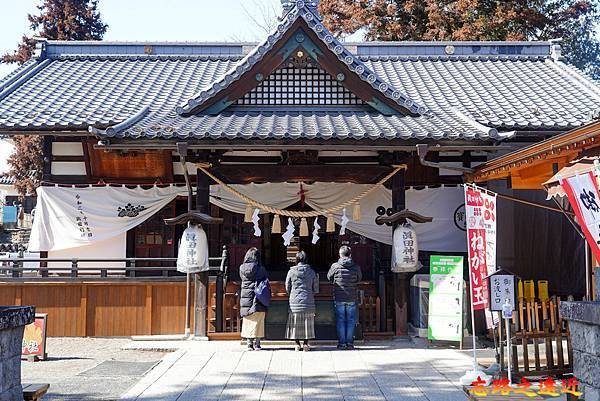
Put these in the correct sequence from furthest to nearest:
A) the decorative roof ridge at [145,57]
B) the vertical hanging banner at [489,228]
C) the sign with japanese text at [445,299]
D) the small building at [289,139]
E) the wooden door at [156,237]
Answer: the decorative roof ridge at [145,57] < the wooden door at [156,237] < the small building at [289,139] < the sign with japanese text at [445,299] < the vertical hanging banner at [489,228]

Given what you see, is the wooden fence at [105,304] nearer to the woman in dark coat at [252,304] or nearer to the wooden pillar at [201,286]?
the wooden pillar at [201,286]

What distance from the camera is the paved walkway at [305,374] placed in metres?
7.55

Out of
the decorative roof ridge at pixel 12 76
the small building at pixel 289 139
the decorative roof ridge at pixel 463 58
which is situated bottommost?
the small building at pixel 289 139

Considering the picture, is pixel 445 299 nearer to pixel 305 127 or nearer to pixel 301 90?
pixel 305 127

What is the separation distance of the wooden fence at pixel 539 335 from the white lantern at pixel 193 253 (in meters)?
5.89

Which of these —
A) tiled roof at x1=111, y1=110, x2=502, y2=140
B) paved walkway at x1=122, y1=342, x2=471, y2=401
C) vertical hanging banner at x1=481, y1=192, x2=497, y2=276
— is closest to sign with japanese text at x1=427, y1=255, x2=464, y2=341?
paved walkway at x1=122, y1=342, x2=471, y2=401

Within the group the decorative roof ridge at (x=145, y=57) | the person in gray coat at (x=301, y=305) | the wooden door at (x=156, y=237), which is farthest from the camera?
the decorative roof ridge at (x=145, y=57)

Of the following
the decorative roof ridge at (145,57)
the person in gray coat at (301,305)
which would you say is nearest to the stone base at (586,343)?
the person in gray coat at (301,305)

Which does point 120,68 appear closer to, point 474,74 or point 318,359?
point 474,74

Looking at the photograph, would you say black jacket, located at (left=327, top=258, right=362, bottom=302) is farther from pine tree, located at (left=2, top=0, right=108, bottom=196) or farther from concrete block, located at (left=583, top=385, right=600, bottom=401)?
pine tree, located at (left=2, top=0, right=108, bottom=196)

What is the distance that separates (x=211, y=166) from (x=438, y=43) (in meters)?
9.79

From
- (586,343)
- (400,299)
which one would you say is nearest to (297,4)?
(400,299)

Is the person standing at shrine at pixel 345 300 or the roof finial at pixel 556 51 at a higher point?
the roof finial at pixel 556 51

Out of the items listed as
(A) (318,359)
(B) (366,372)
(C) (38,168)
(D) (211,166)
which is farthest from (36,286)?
(C) (38,168)
